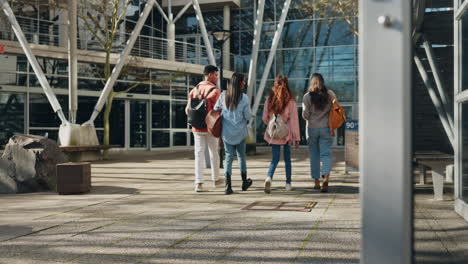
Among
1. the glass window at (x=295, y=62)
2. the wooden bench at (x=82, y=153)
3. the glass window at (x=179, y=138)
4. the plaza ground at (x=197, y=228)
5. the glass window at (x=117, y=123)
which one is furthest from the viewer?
the glass window at (x=295, y=62)

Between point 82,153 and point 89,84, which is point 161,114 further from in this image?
point 82,153

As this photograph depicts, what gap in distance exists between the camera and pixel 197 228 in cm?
483

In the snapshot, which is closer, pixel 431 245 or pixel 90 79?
pixel 431 245

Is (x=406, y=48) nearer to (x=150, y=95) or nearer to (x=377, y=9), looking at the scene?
(x=377, y=9)

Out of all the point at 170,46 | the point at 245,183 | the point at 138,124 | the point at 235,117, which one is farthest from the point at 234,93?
the point at 138,124

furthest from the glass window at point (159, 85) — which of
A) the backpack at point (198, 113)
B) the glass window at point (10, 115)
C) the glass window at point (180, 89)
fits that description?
the backpack at point (198, 113)

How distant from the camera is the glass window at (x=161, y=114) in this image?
2539 cm

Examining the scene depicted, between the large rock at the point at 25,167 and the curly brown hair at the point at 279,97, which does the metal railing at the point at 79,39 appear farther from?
the curly brown hair at the point at 279,97

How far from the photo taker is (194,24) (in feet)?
94.4

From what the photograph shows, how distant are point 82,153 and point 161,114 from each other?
954cm

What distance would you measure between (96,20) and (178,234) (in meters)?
15.5

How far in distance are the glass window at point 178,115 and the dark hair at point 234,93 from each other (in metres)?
18.7

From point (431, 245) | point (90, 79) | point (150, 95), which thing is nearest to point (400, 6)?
point (431, 245)

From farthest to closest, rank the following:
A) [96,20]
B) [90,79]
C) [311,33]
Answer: [311,33] < [90,79] < [96,20]
